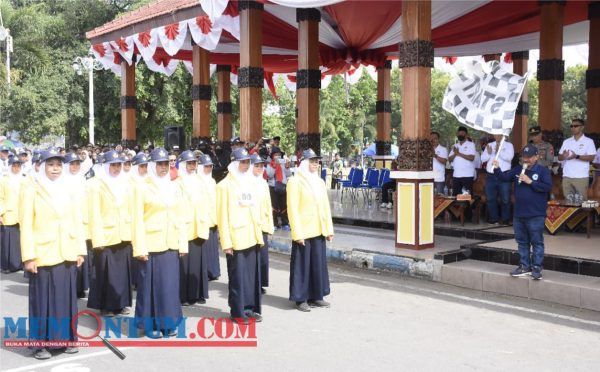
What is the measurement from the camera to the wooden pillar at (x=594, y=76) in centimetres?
1214

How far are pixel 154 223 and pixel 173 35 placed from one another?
9552 mm

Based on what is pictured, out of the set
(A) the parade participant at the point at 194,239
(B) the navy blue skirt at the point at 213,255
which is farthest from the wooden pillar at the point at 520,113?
(A) the parade participant at the point at 194,239

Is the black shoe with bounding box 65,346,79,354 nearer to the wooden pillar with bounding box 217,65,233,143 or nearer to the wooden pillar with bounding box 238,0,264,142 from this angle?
the wooden pillar with bounding box 238,0,264,142

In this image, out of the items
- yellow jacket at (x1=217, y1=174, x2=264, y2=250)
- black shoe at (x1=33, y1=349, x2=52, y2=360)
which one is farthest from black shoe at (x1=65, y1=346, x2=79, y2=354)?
yellow jacket at (x1=217, y1=174, x2=264, y2=250)

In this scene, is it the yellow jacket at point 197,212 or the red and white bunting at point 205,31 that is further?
the red and white bunting at point 205,31

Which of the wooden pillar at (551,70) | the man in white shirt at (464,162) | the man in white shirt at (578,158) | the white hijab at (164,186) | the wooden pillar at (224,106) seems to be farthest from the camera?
the wooden pillar at (224,106)

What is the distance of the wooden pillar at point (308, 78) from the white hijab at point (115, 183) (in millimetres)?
6183

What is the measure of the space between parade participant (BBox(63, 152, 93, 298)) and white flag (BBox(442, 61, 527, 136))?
15.5 feet

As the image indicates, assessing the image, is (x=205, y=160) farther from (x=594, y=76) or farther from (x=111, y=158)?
(x=594, y=76)

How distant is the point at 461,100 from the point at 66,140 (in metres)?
25.9

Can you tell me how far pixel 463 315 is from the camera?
6.44 meters

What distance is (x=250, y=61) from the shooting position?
12.6m

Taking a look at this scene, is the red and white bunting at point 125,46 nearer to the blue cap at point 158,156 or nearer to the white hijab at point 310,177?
the white hijab at point 310,177

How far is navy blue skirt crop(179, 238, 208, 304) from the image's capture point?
7074 mm
